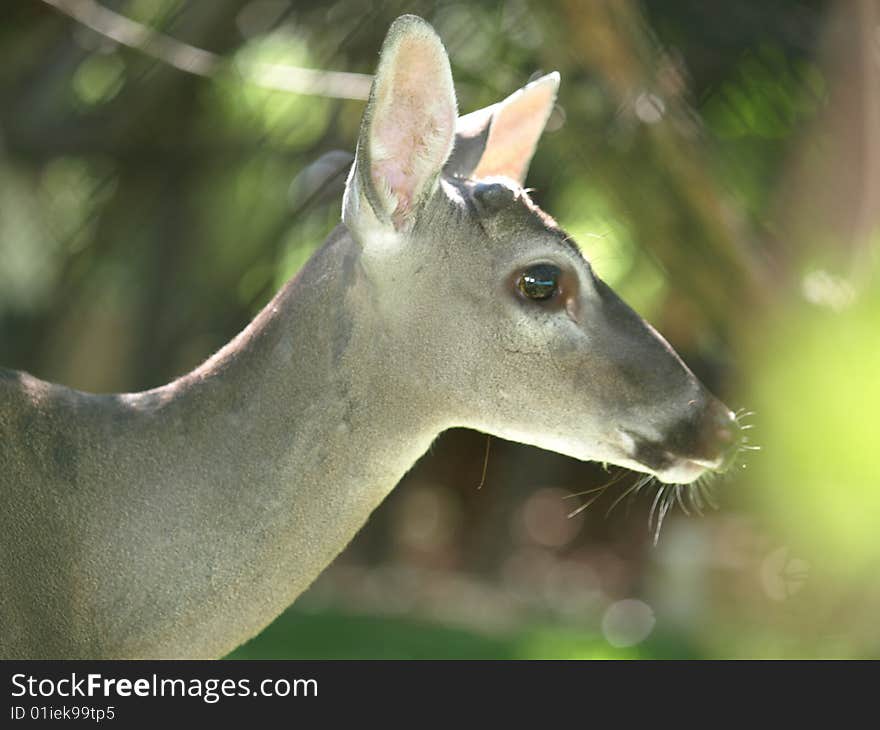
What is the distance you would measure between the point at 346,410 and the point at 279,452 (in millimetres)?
198

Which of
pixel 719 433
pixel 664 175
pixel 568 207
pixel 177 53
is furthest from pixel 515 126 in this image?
pixel 568 207

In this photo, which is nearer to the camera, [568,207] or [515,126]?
[515,126]

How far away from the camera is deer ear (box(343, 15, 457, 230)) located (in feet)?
11.9

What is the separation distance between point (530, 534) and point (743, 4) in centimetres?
972

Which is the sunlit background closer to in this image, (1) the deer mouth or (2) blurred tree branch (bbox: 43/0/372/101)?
(2) blurred tree branch (bbox: 43/0/372/101)

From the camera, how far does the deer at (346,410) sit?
370cm

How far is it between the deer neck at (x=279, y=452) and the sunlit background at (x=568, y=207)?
3.71ft

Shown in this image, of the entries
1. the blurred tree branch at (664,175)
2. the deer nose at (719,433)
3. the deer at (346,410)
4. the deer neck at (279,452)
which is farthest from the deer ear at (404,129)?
the blurred tree branch at (664,175)

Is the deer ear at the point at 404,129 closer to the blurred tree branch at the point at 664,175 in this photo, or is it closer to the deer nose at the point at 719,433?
the deer nose at the point at 719,433

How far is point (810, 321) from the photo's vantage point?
6.18 m

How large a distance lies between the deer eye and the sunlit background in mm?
844

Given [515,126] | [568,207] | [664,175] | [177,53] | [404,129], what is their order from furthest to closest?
1. [568,207]
2. [177,53]
3. [664,175]
4. [515,126]
5. [404,129]

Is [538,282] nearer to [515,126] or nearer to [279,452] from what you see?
[279,452]

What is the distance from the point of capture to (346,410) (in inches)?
150
